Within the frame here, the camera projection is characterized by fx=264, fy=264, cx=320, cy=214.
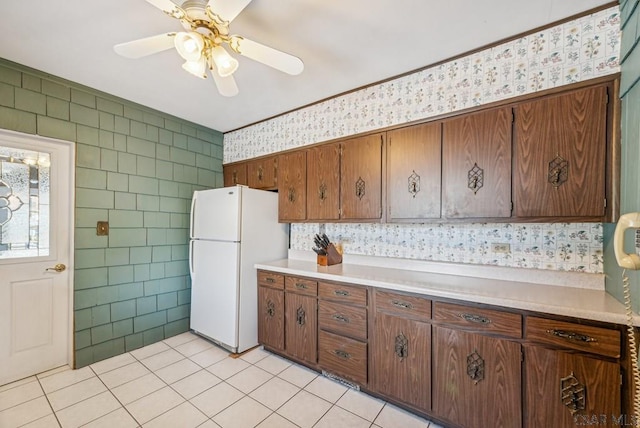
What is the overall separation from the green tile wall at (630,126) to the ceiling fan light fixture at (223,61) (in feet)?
6.53

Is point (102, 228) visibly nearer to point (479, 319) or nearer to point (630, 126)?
point (479, 319)

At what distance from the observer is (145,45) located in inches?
55.7

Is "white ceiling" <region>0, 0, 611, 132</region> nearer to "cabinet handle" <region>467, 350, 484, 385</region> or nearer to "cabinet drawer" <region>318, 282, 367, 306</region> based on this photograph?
"cabinet drawer" <region>318, 282, 367, 306</region>

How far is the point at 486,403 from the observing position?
1.54 metres

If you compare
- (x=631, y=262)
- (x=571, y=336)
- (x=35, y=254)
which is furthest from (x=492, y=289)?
(x=35, y=254)

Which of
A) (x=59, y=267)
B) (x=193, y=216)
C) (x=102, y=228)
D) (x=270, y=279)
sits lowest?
(x=270, y=279)

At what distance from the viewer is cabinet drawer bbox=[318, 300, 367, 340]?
2049mm

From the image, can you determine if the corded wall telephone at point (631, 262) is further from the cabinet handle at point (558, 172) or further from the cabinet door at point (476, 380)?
the cabinet handle at point (558, 172)

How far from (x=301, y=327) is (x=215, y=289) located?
3.41 feet

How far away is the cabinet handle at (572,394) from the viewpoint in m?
1.30

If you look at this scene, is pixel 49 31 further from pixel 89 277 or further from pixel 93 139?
pixel 89 277

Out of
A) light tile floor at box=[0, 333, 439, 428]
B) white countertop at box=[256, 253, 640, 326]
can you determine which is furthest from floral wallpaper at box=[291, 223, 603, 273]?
light tile floor at box=[0, 333, 439, 428]

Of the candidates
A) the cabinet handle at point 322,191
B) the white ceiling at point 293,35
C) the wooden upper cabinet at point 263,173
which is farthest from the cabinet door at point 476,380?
the wooden upper cabinet at point 263,173

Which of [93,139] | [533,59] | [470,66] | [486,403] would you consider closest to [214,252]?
[93,139]
